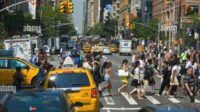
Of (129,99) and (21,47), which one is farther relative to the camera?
(21,47)

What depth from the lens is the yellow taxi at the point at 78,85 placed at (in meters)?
16.2

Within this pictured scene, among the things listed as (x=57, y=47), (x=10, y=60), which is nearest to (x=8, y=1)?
(x=57, y=47)

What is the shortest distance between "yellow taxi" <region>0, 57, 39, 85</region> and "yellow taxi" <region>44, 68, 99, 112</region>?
35.9ft

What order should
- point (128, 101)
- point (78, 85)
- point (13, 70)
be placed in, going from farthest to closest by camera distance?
point (13, 70), point (128, 101), point (78, 85)

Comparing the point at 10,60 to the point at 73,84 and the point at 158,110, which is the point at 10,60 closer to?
the point at 73,84

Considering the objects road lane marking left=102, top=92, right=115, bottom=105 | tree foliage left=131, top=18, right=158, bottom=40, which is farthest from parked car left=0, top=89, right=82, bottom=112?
tree foliage left=131, top=18, right=158, bottom=40

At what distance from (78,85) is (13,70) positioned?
11684mm

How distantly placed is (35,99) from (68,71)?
5434 mm

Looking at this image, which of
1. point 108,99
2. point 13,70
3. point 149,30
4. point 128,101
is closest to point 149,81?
point 108,99

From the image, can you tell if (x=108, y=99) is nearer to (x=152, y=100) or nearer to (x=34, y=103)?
(x=152, y=100)

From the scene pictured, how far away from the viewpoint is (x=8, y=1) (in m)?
85.7

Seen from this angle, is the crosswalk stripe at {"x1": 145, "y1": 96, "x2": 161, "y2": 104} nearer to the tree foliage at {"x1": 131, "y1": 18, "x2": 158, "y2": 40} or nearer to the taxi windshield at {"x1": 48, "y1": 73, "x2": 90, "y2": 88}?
the taxi windshield at {"x1": 48, "y1": 73, "x2": 90, "y2": 88}

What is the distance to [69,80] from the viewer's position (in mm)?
16359

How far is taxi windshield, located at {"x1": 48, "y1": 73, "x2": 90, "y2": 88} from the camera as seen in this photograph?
1630 centimetres
